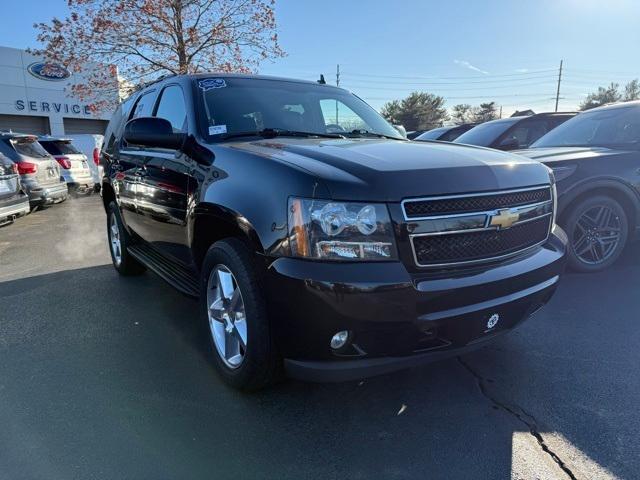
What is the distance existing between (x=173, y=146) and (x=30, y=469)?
6.51 ft

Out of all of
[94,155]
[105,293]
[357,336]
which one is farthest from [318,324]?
[94,155]

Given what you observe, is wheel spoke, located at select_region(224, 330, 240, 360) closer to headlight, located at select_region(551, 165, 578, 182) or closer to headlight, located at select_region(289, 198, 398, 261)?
headlight, located at select_region(289, 198, 398, 261)

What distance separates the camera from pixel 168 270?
12.3 ft

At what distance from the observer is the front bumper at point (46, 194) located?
915 centimetres

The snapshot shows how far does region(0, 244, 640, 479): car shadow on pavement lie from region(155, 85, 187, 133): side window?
61.9 inches

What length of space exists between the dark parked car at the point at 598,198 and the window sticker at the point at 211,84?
10.5 feet

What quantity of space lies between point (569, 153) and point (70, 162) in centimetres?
1178

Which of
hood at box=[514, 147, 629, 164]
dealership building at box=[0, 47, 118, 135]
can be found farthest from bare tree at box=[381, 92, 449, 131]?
hood at box=[514, 147, 629, 164]

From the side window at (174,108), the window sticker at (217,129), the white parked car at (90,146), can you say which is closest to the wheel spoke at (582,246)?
the window sticker at (217,129)

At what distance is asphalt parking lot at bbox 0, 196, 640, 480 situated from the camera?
218 centimetres

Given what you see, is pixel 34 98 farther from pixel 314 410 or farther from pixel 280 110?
pixel 314 410

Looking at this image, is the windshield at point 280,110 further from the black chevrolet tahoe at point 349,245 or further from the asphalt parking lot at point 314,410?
the asphalt parking lot at point 314,410

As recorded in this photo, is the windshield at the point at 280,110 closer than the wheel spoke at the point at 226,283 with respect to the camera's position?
No

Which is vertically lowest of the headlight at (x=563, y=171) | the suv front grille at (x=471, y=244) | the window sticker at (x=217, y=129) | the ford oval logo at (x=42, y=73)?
the suv front grille at (x=471, y=244)
